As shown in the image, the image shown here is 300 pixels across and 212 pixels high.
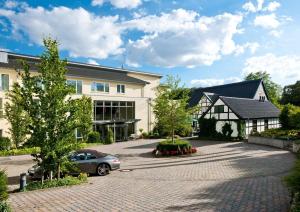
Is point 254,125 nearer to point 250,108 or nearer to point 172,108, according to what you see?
point 250,108

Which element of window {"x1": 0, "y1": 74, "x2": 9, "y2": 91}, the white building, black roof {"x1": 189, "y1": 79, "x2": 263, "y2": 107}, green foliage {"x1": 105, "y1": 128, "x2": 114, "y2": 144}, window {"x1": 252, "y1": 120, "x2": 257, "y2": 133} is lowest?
green foliage {"x1": 105, "y1": 128, "x2": 114, "y2": 144}

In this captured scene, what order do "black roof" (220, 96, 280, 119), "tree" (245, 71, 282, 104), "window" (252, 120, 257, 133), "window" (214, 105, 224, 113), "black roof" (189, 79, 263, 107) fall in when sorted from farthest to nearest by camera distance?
"tree" (245, 71, 282, 104) → "black roof" (189, 79, 263, 107) → "window" (214, 105, 224, 113) → "window" (252, 120, 257, 133) → "black roof" (220, 96, 280, 119)

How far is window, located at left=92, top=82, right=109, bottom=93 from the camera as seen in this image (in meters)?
40.1

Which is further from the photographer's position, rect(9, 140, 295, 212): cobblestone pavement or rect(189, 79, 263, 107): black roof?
rect(189, 79, 263, 107): black roof

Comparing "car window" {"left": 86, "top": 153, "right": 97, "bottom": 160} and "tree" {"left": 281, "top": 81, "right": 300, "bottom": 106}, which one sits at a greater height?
"tree" {"left": 281, "top": 81, "right": 300, "bottom": 106}

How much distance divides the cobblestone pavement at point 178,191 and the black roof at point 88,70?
899 inches

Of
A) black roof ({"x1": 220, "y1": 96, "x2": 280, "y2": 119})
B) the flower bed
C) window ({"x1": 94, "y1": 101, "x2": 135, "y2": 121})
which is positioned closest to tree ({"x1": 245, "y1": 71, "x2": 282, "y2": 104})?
black roof ({"x1": 220, "y1": 96, "x2": 280, "y2": 119})

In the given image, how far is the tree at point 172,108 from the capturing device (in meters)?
27.0

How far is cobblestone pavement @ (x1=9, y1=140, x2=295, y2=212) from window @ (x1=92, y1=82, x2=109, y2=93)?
73.9ft

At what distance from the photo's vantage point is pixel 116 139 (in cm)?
4122

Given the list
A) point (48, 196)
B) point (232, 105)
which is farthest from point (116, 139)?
point (48, 196)

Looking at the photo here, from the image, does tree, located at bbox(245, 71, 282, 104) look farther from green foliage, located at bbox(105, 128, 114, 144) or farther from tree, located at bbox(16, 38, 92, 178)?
tree, located at bbox(16, 38, 92, 178)

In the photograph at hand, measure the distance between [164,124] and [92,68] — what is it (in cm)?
2406

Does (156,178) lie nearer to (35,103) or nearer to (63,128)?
(63,128)
